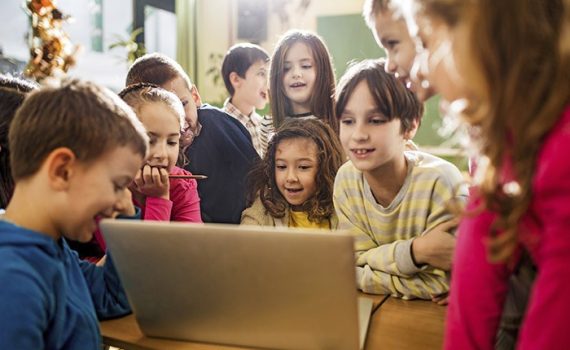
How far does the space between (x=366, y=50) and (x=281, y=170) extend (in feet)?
7.29

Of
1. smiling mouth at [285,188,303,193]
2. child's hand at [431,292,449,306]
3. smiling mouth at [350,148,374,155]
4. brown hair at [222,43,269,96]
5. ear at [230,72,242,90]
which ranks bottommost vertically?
child's hand at [431,292,449,306]

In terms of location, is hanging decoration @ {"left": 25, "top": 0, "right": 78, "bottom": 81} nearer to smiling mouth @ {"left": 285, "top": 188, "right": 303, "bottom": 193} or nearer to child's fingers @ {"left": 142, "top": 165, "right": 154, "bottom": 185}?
child's fingers @ {"left": 142, "top": 165, "right": 154, "bottom": 185}

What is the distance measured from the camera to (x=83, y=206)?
93 centimetres

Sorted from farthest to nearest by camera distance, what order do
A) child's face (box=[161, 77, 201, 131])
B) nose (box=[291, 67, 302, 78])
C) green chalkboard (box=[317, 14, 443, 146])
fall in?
green chalkboard (box=[317, 14, 443, 146])
child's face (box=[161, 77, 201, 131])
nose (box=[291, 67, 302, 78])

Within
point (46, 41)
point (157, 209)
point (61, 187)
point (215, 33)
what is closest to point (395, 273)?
point (157, 209)

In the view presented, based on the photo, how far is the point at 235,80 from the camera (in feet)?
7.36

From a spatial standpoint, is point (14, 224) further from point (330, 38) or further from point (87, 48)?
point (87, 48)

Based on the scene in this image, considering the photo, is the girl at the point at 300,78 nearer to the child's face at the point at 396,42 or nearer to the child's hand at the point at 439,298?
the child's face at the point at 396,42

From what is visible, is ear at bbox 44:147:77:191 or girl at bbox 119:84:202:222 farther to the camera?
girl at bbox 119:84:202:222

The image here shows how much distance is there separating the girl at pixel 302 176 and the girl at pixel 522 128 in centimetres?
82

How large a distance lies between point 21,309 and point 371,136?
801 millimetres

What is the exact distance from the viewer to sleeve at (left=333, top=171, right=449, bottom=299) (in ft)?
3.93

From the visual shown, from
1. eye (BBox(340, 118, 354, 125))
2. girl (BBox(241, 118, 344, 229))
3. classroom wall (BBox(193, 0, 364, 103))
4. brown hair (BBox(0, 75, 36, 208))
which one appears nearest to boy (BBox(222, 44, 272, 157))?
girl (BBox(241, 118, 344, 229))

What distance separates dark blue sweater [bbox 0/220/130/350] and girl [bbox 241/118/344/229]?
2.04 ft
